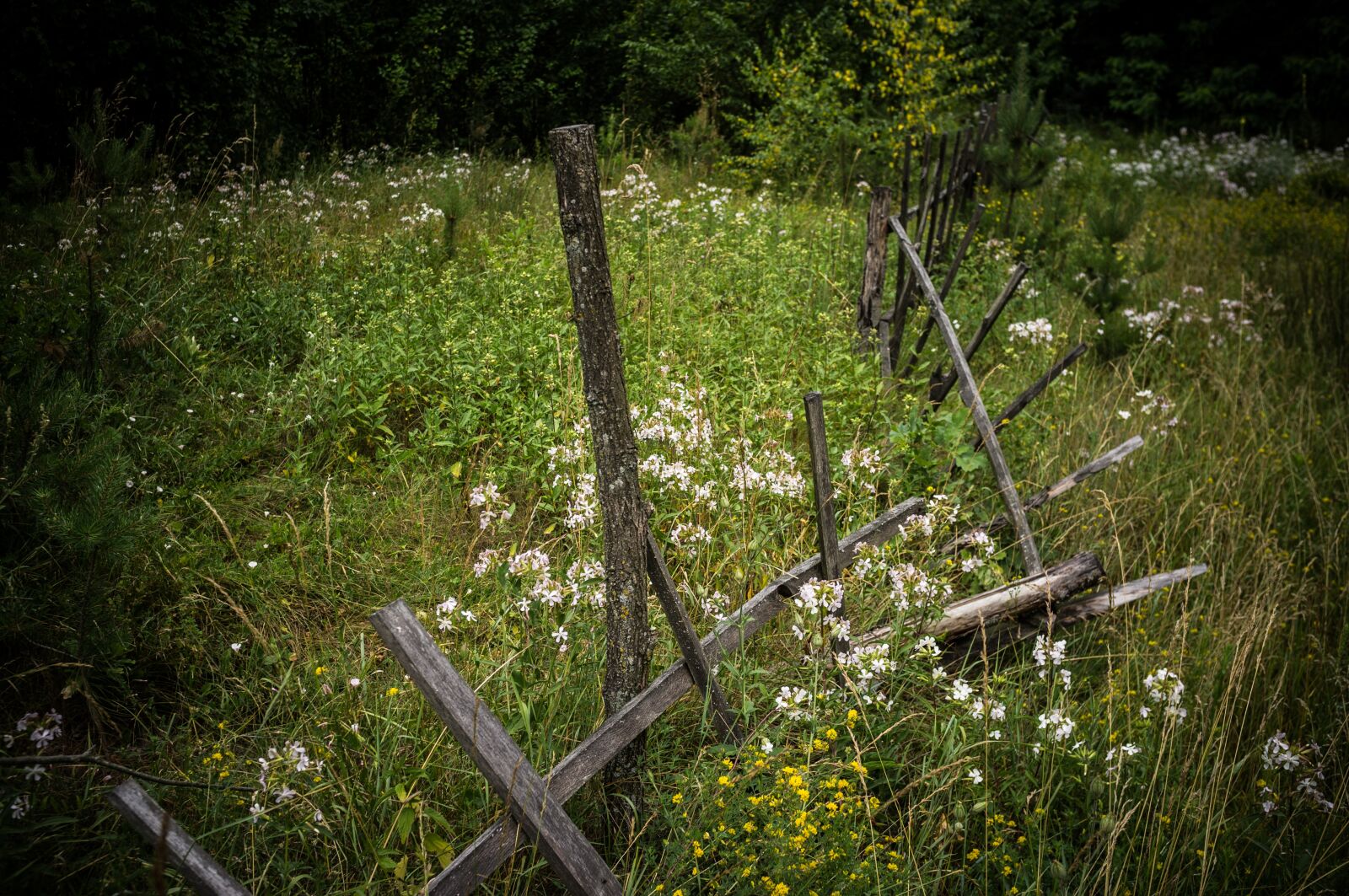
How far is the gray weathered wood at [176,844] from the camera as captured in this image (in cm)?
145

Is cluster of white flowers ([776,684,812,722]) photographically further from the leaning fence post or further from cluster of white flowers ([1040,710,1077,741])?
cluster of white flowers ([1040,710,1077,741])

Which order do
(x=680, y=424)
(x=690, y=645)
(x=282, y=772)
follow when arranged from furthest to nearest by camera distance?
1. (x=680, y=424)
2. (x=690, y=645)
3. (x=282, y=772)

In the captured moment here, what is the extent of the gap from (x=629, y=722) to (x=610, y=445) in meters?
0.73

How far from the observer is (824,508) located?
2.60m

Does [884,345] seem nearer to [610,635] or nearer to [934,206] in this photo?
[934,206]

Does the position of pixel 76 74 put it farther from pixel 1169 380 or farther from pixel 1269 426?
pixel 1269 426

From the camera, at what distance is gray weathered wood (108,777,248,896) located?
4.76 feet

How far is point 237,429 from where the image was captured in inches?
143

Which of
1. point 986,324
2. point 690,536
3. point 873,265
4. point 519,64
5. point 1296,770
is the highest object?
point 519,64

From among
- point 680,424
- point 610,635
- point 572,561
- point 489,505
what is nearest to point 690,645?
point 610,635

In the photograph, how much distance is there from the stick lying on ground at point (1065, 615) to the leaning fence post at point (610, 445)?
4.75ft

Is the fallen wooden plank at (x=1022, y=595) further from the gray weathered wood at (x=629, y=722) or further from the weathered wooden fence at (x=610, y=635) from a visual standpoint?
the gray weathered wood at (x=629, y=722)

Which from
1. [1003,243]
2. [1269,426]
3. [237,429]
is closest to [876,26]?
[1003,243]

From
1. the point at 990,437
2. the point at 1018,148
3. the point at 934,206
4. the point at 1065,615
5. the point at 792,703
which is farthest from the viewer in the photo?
the point at 1018,148
